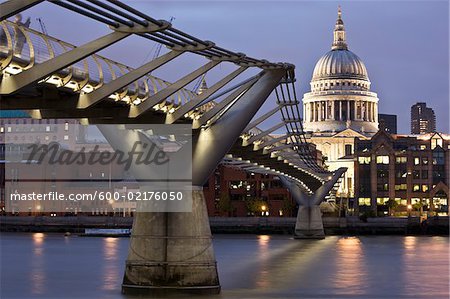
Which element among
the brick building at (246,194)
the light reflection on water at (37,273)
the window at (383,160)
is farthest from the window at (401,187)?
the light reflection on water at (37,273)

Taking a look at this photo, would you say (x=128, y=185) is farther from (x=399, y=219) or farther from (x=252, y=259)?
(x=252, y=259)

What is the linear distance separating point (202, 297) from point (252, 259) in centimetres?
3344

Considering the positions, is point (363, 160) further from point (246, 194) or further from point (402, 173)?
point (246, 194)

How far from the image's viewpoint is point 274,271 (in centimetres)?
5566

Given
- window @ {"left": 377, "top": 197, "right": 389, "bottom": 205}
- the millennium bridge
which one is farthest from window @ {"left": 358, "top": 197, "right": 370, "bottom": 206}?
the millennium bridge

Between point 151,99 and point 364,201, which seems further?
point 364,201

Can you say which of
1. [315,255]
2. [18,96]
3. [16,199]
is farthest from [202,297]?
[16,199]

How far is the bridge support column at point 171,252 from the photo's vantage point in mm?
33656

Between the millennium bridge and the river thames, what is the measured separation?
2.65 m

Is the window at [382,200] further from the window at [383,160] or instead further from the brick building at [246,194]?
the brick building at [246,194]

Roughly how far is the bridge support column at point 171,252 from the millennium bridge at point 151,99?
31 millimetres

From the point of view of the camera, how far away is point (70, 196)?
146375 mm

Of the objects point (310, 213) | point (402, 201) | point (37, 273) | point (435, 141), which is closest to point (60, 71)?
point (37, 273)

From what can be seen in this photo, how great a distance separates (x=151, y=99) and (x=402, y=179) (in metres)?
136
